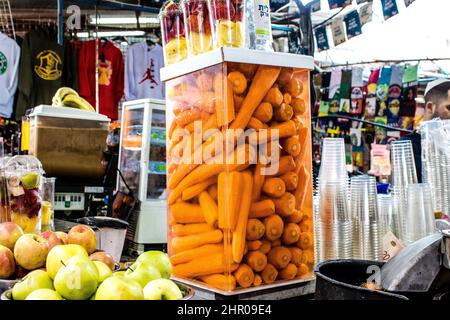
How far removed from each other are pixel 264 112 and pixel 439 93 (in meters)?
2.27

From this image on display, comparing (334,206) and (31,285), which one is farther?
(334,206)

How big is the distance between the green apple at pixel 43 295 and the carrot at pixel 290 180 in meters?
0.79

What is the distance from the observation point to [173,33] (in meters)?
1.70

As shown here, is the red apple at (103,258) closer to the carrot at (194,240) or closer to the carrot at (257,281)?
the carrot at (194,240)

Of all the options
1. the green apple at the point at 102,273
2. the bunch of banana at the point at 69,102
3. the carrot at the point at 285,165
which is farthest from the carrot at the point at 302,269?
the bunch of banana at the point at 69,102

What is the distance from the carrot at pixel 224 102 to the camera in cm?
143

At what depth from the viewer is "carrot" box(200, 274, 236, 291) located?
1.37 metres

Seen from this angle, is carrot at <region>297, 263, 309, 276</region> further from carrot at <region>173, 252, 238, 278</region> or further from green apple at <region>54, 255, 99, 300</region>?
green apple at <region>54, 255, 99, 300</region>

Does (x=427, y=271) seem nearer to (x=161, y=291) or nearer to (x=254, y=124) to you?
(x=161, y=291)

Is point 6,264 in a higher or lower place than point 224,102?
lower

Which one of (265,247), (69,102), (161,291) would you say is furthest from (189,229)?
(69,102)

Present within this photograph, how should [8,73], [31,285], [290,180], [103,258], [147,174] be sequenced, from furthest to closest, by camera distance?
[8,73], [147,174], [290,180], [103,258], [31,285]
